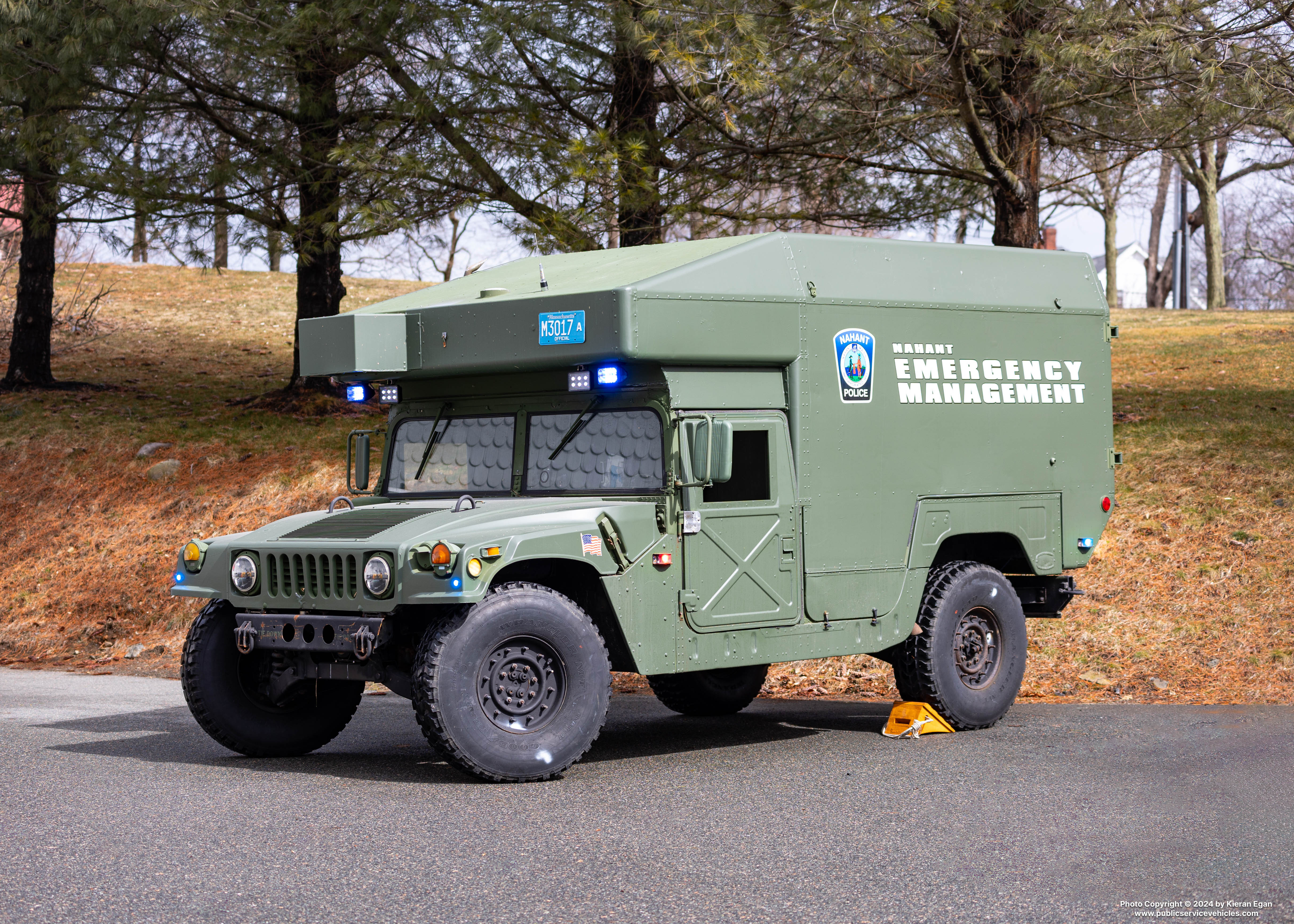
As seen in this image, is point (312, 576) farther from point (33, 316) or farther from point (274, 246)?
point (33, 316)

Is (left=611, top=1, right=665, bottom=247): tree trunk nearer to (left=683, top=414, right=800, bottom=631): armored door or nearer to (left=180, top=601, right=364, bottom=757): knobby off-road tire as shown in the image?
(left=683, top=414, right=800, bottom=631): armored door

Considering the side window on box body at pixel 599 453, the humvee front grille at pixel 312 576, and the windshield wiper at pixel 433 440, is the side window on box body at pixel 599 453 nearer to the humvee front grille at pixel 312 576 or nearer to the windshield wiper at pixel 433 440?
the windshield wiper at pixel 433 440

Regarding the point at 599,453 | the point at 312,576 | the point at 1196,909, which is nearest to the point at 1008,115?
the point at 599,453

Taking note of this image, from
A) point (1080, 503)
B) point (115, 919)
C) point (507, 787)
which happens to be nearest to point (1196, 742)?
point (1080, 503)

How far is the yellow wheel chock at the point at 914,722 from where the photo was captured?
930cm

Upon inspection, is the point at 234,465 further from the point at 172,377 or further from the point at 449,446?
the point at 449,446

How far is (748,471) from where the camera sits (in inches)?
338

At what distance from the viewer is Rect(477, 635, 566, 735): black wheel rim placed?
751cm

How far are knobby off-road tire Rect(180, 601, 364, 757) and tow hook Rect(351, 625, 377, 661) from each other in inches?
26.7

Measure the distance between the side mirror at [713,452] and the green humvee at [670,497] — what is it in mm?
14

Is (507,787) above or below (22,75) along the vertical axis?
below

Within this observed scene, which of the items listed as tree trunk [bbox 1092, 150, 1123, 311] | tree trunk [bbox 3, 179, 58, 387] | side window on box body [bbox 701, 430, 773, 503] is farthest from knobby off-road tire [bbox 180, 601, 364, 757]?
tree trunk [bbox 1092, 150, 1123, 311]

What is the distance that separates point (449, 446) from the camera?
30.1ft

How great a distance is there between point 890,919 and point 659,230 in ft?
33.4
